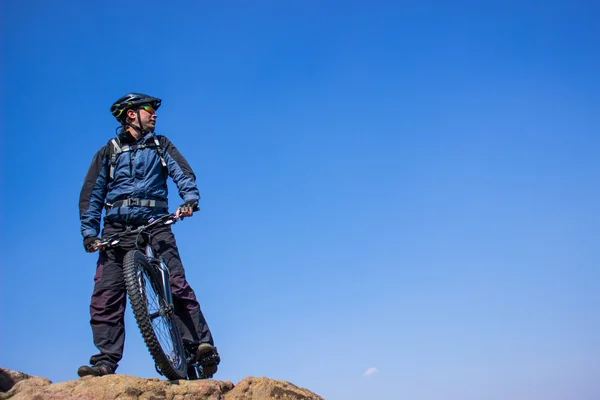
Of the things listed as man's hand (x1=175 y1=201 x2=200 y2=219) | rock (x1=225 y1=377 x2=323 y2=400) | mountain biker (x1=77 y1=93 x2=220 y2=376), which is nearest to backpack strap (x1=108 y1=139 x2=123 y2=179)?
mountain biker (x1=77 y1=93 x2=220 y2=376)

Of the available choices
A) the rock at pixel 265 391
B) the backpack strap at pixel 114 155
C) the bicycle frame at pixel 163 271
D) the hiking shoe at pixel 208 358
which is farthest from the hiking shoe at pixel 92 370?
the backpack strap at pixel 114 155

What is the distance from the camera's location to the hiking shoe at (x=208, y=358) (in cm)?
702

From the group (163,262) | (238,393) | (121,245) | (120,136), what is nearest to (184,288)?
(163,262)

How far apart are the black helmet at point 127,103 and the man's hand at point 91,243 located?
1.72m

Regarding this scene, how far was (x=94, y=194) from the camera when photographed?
749cm

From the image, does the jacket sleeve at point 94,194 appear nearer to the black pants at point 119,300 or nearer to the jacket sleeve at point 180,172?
the black pants at point 119,300

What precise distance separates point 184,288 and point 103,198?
1.58m

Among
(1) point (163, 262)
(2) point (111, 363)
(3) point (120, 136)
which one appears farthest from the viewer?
(3) point (120, 136)

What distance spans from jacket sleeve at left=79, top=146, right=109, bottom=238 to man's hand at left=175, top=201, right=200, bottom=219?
1.11 metres

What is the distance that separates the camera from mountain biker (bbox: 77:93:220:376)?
6.93 metres

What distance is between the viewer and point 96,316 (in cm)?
688

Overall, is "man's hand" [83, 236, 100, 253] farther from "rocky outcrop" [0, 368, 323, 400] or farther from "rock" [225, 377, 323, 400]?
"rock" [225, 377, 323, 400]

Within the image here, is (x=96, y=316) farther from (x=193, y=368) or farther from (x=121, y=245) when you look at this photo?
(x=193, y=368)

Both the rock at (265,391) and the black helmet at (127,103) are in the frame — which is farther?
the black helmet at (127,103)
